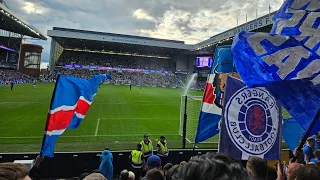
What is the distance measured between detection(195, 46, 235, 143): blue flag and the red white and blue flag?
10.3ft

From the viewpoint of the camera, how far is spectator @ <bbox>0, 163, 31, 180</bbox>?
136cm

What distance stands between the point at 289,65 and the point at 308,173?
1.54 metres

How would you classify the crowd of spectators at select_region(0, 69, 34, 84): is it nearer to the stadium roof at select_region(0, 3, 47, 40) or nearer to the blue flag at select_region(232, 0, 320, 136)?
the stadium roof at select_region(0, 3, 47, 40)

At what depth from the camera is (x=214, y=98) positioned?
5.57 meters

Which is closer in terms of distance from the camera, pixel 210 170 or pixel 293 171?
pixel 210 170

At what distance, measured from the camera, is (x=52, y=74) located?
6650cm

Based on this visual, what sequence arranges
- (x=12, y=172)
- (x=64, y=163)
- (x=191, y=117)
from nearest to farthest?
(x=12, y=172) < (x=64, y=163) < (x=191, y=117)

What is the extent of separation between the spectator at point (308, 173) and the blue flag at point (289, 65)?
1.02 metres

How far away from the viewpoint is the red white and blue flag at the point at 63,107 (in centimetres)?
498

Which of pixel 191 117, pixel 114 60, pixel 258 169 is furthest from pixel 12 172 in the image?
pixel 114 60

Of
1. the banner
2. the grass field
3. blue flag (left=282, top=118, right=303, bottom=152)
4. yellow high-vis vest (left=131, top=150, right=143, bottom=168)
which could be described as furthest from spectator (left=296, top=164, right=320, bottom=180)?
the grass field

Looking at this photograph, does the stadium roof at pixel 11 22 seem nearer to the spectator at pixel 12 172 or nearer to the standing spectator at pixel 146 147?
the standing spectator at pixel 146 147

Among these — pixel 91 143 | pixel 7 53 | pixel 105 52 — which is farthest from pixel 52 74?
pixel 91 143

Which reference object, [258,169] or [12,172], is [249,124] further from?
[12,172]
